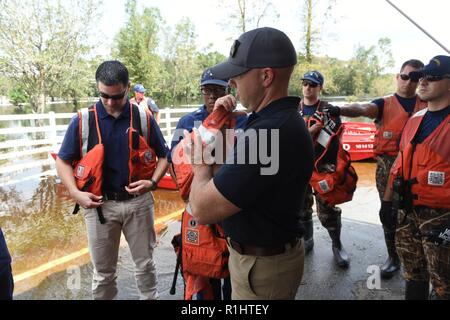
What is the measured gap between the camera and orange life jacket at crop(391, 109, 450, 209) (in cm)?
233

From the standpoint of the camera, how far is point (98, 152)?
2465 millimetres

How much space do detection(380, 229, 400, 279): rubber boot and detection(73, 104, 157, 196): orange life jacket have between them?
272cm

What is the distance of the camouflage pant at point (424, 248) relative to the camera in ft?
7.70

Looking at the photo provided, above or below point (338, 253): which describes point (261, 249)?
above

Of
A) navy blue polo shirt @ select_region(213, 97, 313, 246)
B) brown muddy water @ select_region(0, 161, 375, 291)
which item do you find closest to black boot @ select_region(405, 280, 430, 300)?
navy blue polo shirt @ select_region(213, 97, 313, 246)

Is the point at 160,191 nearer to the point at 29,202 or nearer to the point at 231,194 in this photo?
the point at 29,202

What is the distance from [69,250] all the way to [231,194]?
3596mm

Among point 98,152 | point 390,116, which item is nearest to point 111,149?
point 98,152

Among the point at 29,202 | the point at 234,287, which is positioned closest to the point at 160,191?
the point at 29,202

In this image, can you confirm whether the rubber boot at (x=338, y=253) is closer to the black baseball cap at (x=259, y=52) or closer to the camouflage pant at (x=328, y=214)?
the camouflage pant at (x=328, y=214)

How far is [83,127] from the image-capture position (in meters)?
2.55

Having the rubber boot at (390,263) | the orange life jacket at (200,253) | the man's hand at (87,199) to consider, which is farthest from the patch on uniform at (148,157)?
the rubber boot at (390,263)

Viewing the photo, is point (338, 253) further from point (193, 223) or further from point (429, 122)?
point (193, 223)

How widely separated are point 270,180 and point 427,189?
165 centimetres
